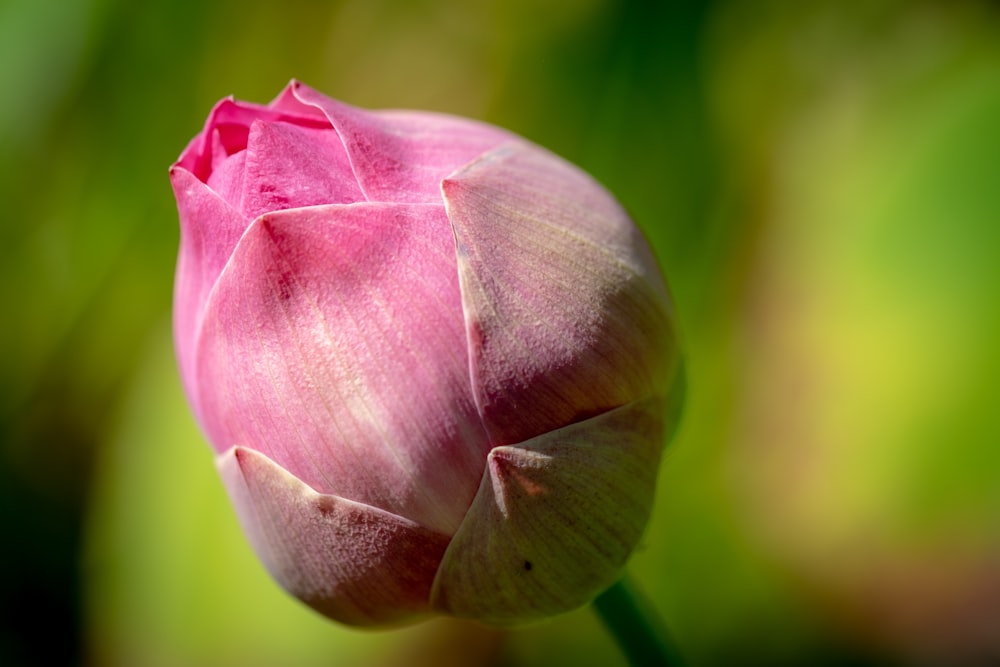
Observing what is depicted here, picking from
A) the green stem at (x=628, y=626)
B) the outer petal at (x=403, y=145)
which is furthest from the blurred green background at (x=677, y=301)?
the outer petal at (x=403, y=145)

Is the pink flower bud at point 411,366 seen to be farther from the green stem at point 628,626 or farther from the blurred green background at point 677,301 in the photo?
the blurred green background at point 677,301

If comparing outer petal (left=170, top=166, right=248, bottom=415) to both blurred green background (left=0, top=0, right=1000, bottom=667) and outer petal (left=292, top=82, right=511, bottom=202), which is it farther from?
blurred green background (left=0, top=0, right=1000, bottom=667)

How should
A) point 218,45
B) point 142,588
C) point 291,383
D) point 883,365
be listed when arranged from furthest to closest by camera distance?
point 218,45 < point 142,588 < point 883,365 < point 291,383

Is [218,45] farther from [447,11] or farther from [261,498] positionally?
[261,498]

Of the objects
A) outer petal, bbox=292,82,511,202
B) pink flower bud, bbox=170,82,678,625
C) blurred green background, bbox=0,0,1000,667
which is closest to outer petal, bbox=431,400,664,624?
pink flower bud, bbox=170,82,678,625

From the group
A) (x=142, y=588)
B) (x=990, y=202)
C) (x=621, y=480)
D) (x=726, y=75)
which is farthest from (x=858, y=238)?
(x=142, y=588)

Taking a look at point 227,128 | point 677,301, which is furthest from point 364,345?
point 677,301
